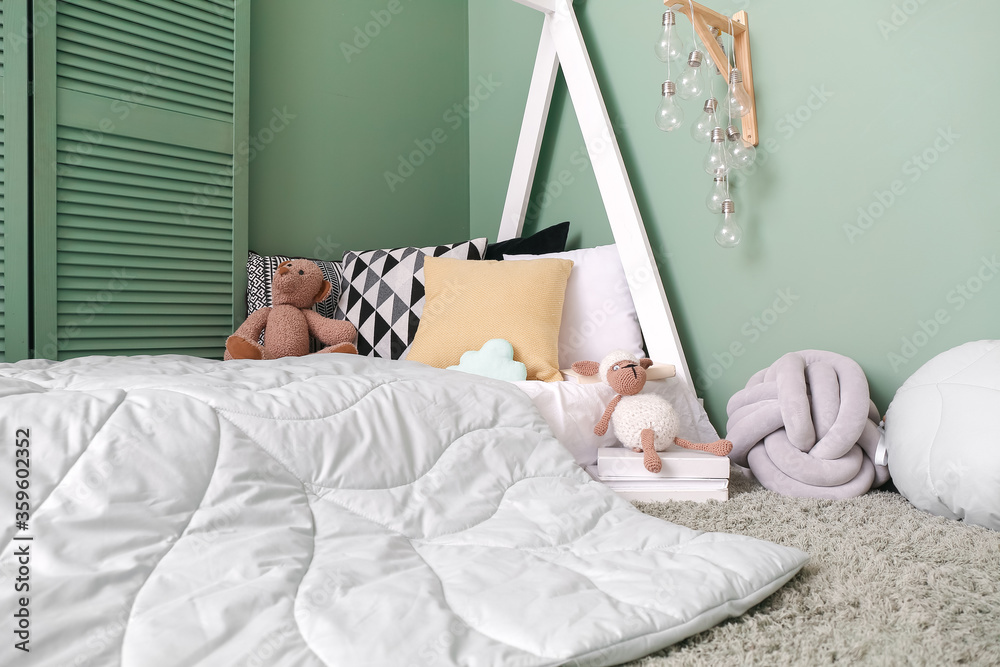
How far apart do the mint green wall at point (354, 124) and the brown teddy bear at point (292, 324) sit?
36 cm

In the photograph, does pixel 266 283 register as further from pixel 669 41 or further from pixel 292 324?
pixel 669 41

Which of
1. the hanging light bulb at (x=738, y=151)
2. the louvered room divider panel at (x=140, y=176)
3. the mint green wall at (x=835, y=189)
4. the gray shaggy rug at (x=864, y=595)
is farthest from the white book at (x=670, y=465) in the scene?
the louvered room divider panel at (x=140, y=176)

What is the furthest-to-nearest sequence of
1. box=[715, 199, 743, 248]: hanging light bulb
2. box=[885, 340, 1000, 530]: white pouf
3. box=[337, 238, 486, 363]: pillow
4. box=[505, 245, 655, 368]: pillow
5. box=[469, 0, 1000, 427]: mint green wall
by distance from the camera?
1. box=[337, 238, 486, 363]: pillow
2. box=[505, 245, 655, 368]: pillow
3. box=[715, 199, 743, 248]: hanging light bulb
4. box=[469, 0, 1000, 427]: mint green wall
5. box=[885, 340, 1000, 530]: white pouf

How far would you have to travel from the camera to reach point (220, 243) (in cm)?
184

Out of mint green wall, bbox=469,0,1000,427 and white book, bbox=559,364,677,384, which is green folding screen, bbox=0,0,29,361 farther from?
mint green wall, bbox=469,0,1000,427

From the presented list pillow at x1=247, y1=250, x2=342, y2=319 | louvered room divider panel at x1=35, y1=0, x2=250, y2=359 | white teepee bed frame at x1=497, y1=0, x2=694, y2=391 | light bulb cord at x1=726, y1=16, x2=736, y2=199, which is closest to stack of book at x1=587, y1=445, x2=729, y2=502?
white teepee bed frame at x1=497, y1=0, x2=694, y2=391

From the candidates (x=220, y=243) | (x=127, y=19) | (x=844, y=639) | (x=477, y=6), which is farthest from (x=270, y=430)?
(x=477, y=6)

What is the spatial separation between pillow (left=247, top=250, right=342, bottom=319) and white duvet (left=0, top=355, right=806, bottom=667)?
80 cm

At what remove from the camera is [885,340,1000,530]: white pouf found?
937 mm

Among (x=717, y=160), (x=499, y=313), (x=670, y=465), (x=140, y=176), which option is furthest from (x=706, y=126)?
(x=140, y=176)

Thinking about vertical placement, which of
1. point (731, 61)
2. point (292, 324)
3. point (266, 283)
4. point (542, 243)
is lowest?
point (292, 324)

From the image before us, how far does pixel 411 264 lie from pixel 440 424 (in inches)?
34.6

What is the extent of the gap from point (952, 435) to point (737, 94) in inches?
31.9

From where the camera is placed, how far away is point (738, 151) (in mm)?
1429
